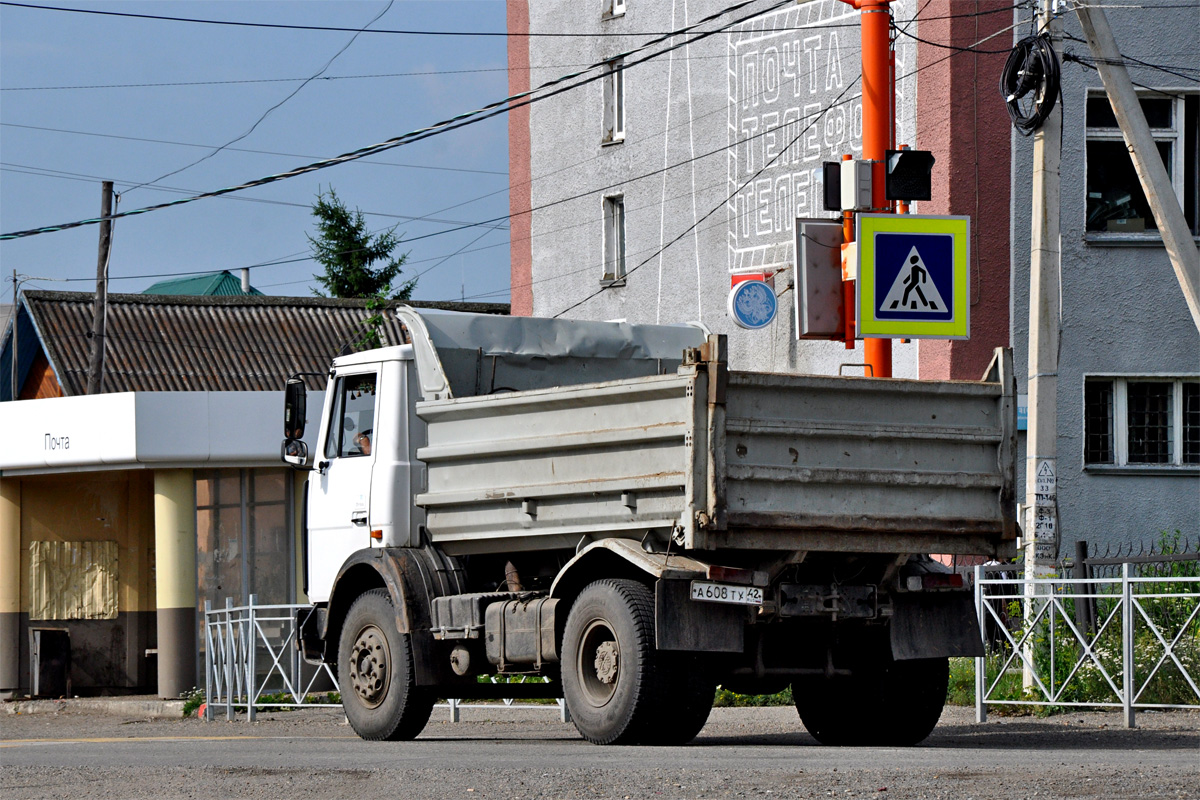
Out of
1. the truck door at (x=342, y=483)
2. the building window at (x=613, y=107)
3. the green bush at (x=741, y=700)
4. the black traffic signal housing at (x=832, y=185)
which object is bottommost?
the green bush at (x=741, y=700)

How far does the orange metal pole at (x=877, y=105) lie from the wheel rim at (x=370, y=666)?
4.23m

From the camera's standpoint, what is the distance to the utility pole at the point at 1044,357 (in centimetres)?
1516

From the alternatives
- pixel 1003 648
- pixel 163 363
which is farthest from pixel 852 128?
pixel 163 363

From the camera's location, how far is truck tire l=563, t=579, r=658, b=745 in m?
10.2

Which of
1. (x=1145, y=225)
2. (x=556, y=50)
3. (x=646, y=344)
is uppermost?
(x=556, y=50)

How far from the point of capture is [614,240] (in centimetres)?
2808

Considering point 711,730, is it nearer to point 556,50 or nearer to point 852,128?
point 852,128

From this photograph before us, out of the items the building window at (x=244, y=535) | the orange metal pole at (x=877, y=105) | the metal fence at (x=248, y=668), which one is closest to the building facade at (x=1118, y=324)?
the orange metal pole at (x=877, y=105)

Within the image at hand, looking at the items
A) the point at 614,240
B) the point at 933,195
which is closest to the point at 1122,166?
the point at 933,195

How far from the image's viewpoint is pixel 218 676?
763 inches

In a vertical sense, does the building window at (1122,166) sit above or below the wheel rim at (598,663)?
above

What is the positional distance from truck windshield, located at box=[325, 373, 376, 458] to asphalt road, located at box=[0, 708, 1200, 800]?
7.14 feet

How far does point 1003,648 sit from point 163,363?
29.3 meters

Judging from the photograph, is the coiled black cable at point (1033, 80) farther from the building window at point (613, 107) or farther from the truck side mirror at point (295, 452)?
the building window at point (613, 107)
